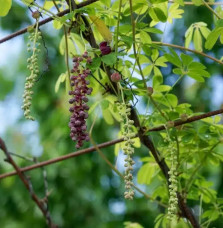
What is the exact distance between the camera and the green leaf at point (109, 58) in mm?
820

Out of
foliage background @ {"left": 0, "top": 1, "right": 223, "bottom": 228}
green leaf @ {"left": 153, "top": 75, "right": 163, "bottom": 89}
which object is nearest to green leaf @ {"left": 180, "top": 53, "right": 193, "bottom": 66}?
green leaf @ {"left": 153, "top": 75, "right": 163, "bottom": 89}

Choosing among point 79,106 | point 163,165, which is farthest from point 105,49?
point 163,165

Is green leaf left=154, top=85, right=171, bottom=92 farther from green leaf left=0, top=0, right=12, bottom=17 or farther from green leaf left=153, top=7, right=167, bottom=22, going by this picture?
green leaf left=0, top=0, right=12, bottom=17

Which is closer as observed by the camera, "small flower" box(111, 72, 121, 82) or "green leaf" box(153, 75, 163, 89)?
"small flower" box(111, 72, 121, 82)

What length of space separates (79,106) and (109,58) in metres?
0.11

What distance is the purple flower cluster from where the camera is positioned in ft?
2.46

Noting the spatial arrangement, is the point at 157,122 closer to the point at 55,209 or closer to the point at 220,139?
the point at 220,139

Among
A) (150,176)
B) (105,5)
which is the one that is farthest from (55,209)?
(105,5)

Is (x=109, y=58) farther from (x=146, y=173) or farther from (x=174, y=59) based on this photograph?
(x=146, y=173)

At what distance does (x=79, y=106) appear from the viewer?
0.77 metres

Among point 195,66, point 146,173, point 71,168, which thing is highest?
point 195,66

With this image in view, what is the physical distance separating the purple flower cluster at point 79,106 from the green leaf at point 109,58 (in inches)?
1.1

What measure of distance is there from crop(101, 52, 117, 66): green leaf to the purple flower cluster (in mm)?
29

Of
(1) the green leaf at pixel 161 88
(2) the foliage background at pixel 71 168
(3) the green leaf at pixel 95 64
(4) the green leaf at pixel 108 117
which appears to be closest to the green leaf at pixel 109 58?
(3) the green leaf at pixel 95 64
